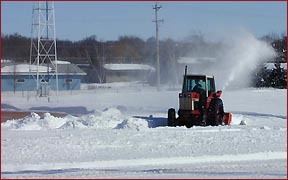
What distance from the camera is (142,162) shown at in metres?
12.0

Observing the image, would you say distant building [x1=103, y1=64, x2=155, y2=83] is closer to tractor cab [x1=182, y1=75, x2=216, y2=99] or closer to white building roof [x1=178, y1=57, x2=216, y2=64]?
white building roof [x1=178, y1=57, x2=216, y2=64]

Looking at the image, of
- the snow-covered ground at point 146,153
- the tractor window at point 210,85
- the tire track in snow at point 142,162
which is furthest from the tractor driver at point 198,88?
the tire track in snow at point 142,162

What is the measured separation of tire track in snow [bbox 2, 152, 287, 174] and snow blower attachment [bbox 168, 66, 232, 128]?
24.7 feet

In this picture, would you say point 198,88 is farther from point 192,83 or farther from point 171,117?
point 171,117

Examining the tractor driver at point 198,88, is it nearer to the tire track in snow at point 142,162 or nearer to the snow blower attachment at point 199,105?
the snow blower attachment at point 199,105

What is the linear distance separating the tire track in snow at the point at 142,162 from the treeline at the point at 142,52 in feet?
42.1

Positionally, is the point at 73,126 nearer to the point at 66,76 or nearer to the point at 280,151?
the point at 280,151

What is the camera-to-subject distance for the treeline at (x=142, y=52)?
97.3ft

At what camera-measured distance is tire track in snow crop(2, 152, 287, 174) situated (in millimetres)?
11187

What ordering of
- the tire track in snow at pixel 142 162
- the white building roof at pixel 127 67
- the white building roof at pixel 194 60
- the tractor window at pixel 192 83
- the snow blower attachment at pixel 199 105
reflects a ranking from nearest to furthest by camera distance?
the tire track in snow at pixel 142 162, the snow blower attachment at pixel 199 105, the tractor window at pixel 192 83, the white building roof at pixel 194 60, the white building roof at pixel 127 67

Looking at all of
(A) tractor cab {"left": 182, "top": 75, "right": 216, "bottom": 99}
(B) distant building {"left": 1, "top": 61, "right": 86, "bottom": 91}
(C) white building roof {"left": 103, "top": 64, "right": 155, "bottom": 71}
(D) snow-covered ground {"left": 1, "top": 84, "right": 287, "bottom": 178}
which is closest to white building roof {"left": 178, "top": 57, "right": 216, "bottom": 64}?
(B) distant building {"left": 1, "top": 61, "right": 86, "bottom": 91}

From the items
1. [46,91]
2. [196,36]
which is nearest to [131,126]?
[196,36]

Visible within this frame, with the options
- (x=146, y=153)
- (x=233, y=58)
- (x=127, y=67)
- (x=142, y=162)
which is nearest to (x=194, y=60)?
(x=233, y=58)

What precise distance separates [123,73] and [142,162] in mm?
74612
